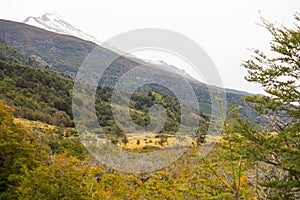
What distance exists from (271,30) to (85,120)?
201 feet

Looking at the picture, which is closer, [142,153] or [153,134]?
[142,153]

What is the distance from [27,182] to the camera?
1573 cm

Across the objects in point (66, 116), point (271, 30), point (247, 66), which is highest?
point (271, 30)

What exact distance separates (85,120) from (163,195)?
47746 millimetres

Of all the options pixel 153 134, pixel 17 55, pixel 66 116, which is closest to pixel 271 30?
pixel 153 134

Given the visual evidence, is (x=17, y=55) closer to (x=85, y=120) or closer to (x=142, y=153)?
(x=85, y=120)

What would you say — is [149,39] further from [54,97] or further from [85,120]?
[54,97]

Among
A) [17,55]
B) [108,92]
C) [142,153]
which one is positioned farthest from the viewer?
[17,55]

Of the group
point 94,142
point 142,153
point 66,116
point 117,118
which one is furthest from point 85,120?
point 142,153

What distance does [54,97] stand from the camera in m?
84.3

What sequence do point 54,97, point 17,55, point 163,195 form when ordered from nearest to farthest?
point 163,195 → point 54,97 → point 17,55

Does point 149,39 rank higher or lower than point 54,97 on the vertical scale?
higher

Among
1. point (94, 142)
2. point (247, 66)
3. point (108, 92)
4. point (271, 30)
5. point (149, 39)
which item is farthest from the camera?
point (108, 92)

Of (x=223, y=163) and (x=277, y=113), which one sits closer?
(x=277, y=113)
